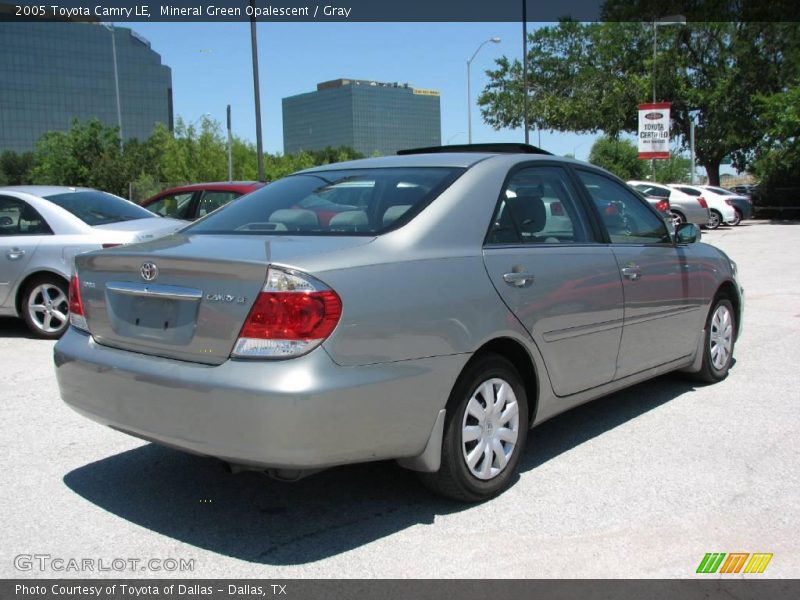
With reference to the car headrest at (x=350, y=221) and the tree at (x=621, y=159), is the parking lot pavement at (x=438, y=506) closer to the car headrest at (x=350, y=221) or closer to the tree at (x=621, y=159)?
the car headrest at (x=350, y=221)

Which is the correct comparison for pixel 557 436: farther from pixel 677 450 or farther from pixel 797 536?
pixel 797 536

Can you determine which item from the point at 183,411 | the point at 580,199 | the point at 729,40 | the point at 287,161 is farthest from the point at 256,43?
the point at 287,161

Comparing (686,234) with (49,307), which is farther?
(49,307)

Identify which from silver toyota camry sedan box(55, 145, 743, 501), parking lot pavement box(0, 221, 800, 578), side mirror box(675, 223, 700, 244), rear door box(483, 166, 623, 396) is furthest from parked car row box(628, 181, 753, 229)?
silver toyota camry sedan box(55, 145, 743, 501)

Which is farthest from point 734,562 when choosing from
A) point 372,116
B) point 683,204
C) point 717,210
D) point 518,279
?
point 372,116

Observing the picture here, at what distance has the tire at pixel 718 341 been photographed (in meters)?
5.97

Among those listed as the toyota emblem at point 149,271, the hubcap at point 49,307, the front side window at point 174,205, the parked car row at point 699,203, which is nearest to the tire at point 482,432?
the toyota emblem at point 149,271

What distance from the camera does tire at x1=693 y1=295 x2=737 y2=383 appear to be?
597 centimetres

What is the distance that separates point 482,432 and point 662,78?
3902 centimetres

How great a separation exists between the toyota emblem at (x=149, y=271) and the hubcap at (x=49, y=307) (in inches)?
212

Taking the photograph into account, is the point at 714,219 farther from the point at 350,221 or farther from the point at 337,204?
the point at 350,221

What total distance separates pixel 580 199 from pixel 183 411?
2.64m

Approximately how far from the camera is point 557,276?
4.24 meters

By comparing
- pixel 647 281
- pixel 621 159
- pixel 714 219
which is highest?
pixel 621 159
